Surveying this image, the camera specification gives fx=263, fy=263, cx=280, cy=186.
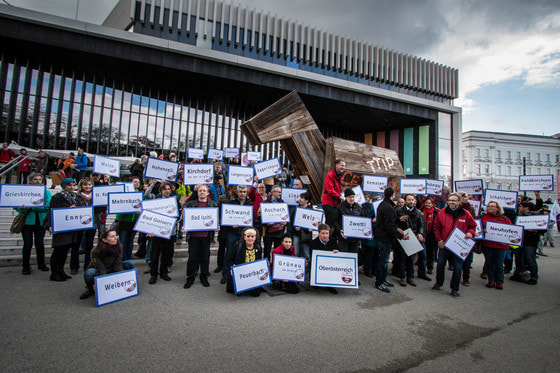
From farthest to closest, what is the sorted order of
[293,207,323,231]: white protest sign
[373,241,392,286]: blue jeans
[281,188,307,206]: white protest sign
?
1. [281,188,307,206]: white protest sign
2. [293,207,323,231]: white protest sign
3. [373,241,392,286]: blue jeans

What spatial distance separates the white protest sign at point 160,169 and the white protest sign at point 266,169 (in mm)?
2100

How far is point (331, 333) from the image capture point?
3.29 metres

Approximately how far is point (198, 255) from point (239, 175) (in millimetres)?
2462

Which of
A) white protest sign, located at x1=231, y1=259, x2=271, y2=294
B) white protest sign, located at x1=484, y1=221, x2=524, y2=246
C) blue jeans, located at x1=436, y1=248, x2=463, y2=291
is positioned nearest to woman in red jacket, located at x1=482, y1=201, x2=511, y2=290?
white protest sign, located at x1=484, y1=221, x2=524, y2=246

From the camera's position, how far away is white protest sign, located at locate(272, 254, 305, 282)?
4.58 metres

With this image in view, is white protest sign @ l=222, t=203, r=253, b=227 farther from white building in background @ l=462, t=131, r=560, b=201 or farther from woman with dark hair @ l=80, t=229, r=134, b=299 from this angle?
white building in background @ l=462, t=131, r=560, b=201

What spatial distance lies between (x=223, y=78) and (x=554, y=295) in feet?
55.9

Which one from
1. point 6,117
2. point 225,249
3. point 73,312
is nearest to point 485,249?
point 225,249

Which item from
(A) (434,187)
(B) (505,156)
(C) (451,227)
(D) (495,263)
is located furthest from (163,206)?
(B) (505,156)

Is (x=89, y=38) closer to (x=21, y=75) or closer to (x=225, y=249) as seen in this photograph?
(x=21, y=75)

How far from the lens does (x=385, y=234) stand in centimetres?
517

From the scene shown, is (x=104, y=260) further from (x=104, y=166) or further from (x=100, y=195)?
(x=104, y=166)

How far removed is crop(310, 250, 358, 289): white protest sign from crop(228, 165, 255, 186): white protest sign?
2.88 meters

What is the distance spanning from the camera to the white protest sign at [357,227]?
5.14m
